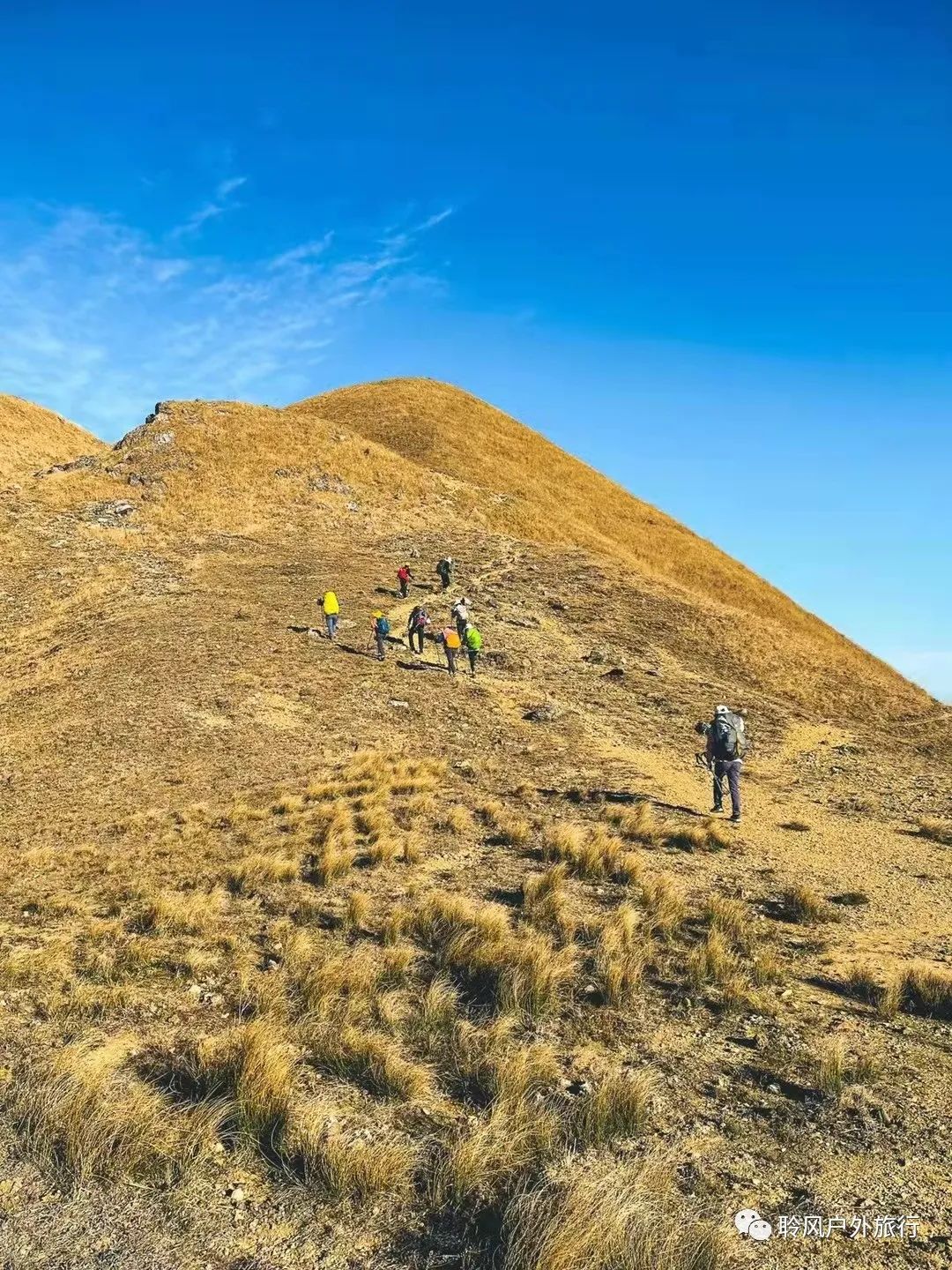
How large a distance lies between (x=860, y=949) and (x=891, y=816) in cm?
822

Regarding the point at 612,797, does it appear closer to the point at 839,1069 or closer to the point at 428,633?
the point at 839,1069

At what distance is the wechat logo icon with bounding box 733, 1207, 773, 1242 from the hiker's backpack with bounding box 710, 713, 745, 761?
11.7m

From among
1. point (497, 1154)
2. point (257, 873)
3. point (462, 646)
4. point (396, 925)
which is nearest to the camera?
point (497, 1154)

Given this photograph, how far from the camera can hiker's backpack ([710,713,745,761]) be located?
1636 cm

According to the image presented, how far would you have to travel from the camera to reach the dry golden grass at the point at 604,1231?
4.70 metres

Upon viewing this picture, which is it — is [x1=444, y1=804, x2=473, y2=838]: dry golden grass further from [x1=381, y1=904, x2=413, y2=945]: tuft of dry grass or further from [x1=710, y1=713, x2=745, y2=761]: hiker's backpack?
[x1=710, y1=713, x2=745, y2=761]: hiker's backpack

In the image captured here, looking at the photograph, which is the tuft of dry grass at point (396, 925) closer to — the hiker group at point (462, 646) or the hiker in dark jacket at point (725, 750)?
the hiker group at point (462, 646)

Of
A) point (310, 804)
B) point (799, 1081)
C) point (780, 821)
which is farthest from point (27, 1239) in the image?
point (780, 821)

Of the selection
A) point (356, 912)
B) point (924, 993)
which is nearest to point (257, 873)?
point (356, 912)

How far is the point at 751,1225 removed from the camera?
521cm

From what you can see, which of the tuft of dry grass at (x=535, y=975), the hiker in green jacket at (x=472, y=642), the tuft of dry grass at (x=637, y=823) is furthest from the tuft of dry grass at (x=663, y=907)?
the hiker in green jacket at (x=472, y=642)

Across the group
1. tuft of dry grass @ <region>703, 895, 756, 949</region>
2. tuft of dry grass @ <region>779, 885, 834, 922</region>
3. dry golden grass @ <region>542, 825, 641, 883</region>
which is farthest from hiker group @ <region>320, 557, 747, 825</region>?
tuft of dry grass @ <region>703, 895, 756, 949</region>

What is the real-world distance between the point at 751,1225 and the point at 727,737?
11.9 meters

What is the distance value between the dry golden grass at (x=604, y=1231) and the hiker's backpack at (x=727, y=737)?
38.9 feet
